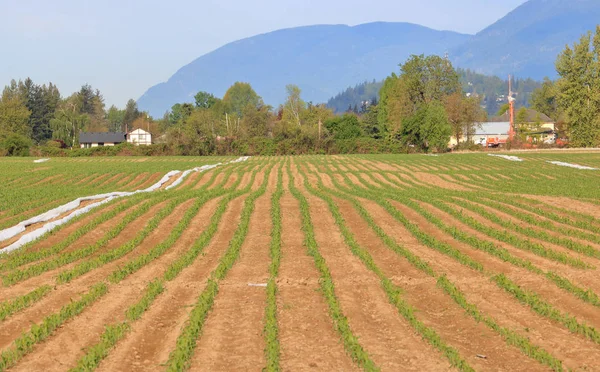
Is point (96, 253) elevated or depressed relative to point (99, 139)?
depressed

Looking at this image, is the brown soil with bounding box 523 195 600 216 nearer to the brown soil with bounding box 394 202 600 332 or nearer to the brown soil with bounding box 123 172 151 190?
the brown soil with bounding box 394 202 600 332

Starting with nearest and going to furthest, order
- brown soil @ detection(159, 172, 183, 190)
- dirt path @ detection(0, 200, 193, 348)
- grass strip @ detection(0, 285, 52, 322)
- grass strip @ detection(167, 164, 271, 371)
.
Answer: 1. grass strip @ detection(167, 164, 271, 371)
2. dirt path @ detection(0, 200, 193, 348)
3. grass strip @ detection(0, 285, 52, 322)
4. brown soil @ detection(159, 172, 183, 190)

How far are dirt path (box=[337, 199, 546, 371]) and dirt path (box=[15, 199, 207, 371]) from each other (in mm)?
5252

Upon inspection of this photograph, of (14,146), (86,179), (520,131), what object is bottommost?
(86,179)

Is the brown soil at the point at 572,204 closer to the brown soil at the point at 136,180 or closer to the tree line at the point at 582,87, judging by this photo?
the brown soil at the point at 136,180

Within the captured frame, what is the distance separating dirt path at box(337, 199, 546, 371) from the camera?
331 inches

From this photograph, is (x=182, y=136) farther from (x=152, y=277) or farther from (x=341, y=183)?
(x=152, y=277)

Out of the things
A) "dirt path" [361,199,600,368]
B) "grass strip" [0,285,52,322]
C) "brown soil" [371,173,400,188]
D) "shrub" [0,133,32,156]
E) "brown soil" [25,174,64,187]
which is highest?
"shrub" [0,133,32,156]

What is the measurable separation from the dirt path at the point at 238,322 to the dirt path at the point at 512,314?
4217 mm

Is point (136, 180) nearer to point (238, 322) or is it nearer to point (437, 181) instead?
point (437, 181)

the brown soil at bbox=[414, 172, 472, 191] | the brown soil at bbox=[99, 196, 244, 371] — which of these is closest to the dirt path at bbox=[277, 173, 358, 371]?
the brown soil at bbox=[99, 196, 244, 371]

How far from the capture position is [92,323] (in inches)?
391

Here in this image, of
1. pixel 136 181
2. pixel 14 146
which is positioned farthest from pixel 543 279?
pixel 14 146

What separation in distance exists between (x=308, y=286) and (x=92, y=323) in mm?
4531
